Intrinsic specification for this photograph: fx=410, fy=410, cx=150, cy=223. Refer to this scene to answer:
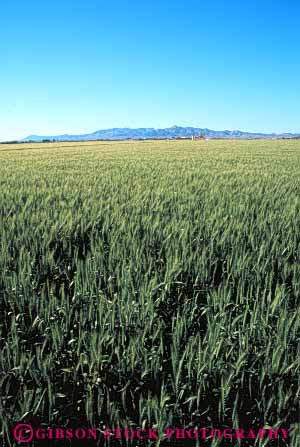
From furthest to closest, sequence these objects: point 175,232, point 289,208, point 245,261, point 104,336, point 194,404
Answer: point 289,208 → point 175,232 → point 245,261 → point 104,336 → point 194,404

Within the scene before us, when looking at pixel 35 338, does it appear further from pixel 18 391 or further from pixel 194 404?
pixel 194 404

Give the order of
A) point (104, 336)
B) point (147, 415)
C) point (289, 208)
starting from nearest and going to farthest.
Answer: point (147, 415), point (104, 336), point (289, 208)

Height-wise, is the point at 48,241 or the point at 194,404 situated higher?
the point at 48,241

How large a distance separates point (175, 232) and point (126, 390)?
2283 mm

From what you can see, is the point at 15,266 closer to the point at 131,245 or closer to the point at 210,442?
the point at 131,245

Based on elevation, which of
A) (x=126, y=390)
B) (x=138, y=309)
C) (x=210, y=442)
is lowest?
(x=210, y=442)

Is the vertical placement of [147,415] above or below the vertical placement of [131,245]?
below

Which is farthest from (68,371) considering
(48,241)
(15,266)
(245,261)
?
(48,241)

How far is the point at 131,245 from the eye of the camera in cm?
382

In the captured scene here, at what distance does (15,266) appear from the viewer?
333 cm

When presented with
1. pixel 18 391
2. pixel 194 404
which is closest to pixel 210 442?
pixel 194 404

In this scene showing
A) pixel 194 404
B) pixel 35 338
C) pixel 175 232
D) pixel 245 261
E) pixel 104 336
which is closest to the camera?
pixel 194 404

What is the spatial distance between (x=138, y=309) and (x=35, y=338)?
641mm

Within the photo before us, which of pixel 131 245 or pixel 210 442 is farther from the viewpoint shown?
pixel 131 245
